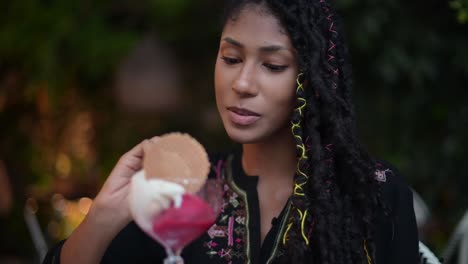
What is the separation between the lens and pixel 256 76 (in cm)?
185

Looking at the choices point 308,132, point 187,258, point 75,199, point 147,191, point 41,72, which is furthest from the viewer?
point 75,199

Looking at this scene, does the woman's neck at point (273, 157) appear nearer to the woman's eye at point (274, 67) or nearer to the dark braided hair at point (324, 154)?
the dark braided hair at point (324, 154)

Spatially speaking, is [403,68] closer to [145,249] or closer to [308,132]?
[308,132]

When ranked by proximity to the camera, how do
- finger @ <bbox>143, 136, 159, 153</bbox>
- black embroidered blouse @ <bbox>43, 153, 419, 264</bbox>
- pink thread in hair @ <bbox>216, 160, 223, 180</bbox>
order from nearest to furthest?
finger @ <bbox>143, 136, 159, 153</bbox> < black embroidered blouse @ <bbox>43, 153, 419, 264</bbox> < pink thread in hair @ <bbox>216, 160, 223, 180</bbox>

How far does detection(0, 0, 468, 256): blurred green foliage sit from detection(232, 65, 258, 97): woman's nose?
1.51 metres

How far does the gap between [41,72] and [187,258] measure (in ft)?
6.45

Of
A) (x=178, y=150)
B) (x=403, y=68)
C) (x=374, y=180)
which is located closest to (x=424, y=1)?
(x=403, y=68)

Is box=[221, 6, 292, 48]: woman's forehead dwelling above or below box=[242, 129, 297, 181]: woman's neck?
above

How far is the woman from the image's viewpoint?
1.85m

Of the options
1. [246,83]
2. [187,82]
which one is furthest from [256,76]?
[187,82]

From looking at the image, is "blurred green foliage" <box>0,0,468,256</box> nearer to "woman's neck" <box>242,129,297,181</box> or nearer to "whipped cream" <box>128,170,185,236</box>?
"woman's neck" <box>242,129,297,181</box>

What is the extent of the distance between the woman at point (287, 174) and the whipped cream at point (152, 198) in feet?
0.80

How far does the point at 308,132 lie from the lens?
6.36 feet

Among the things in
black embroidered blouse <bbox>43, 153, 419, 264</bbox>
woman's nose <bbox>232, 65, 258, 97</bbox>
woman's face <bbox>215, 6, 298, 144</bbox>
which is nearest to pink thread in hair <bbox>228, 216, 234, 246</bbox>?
black embroidered blouse <bbox>43, 153, 419, 264</bbox>
